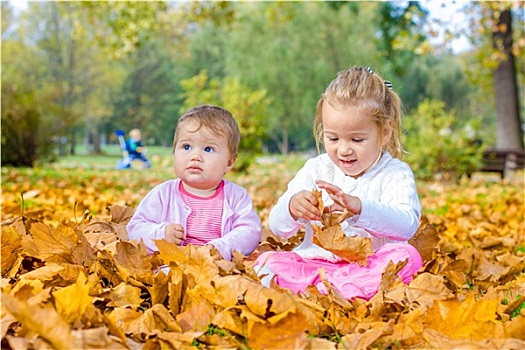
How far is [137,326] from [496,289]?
135 cm

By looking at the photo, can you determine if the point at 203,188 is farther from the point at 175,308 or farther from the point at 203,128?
the point at 175,308

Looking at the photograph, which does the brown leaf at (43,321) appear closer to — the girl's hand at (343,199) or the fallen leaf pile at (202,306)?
the fallen leaf pile at (202,306)

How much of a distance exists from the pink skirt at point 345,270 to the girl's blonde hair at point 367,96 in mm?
511

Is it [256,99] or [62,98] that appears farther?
[62,98]

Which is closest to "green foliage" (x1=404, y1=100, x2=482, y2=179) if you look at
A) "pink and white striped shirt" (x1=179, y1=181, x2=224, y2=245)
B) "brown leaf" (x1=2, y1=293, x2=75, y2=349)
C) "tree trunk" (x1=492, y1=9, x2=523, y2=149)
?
"tree trunk" (x1=492, y1=9, x2=523, y2=149)

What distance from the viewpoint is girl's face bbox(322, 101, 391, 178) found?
246 centimetres

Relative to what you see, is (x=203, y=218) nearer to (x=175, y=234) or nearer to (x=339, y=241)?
(x=175, y=234)

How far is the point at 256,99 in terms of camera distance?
14.5m

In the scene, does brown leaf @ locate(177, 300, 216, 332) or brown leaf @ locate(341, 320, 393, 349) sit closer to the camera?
brown leaf @ locate(341, 320, 393, 349)

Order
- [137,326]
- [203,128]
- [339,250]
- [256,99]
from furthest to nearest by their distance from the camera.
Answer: [256,99]
[203,128]
[339,250]
[137,326]

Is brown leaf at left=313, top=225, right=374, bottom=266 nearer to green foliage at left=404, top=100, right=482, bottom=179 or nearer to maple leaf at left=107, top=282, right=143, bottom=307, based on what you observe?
maple leaf at left=107, top=282, right=143, bottom=307

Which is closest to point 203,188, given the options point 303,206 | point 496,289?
point 303,206

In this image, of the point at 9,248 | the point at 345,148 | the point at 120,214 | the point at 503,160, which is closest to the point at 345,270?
the point at 345,148

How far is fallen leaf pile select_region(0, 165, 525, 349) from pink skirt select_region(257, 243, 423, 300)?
0.10m
